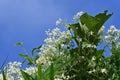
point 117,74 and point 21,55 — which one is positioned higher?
point 21,55

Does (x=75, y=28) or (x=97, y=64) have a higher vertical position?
(x=75, y=28)

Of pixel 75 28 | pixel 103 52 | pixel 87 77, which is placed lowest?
pixel 87 77

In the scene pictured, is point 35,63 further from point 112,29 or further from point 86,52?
point 112,29

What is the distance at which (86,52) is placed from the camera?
18.0ft

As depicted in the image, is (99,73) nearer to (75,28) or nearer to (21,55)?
(75,28)

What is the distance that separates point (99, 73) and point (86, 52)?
1.15ft

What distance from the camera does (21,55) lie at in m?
5.59

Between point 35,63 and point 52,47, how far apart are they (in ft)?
1.16

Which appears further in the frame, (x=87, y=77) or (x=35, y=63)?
(x=35, y=63)

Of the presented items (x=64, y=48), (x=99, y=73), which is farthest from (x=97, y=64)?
(x=64, y=48)

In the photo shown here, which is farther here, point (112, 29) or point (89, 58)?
point (112, 29)

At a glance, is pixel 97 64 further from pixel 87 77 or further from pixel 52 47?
pixel 52 47

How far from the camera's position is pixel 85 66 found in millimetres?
5402

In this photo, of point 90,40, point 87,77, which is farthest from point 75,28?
point 87,77
